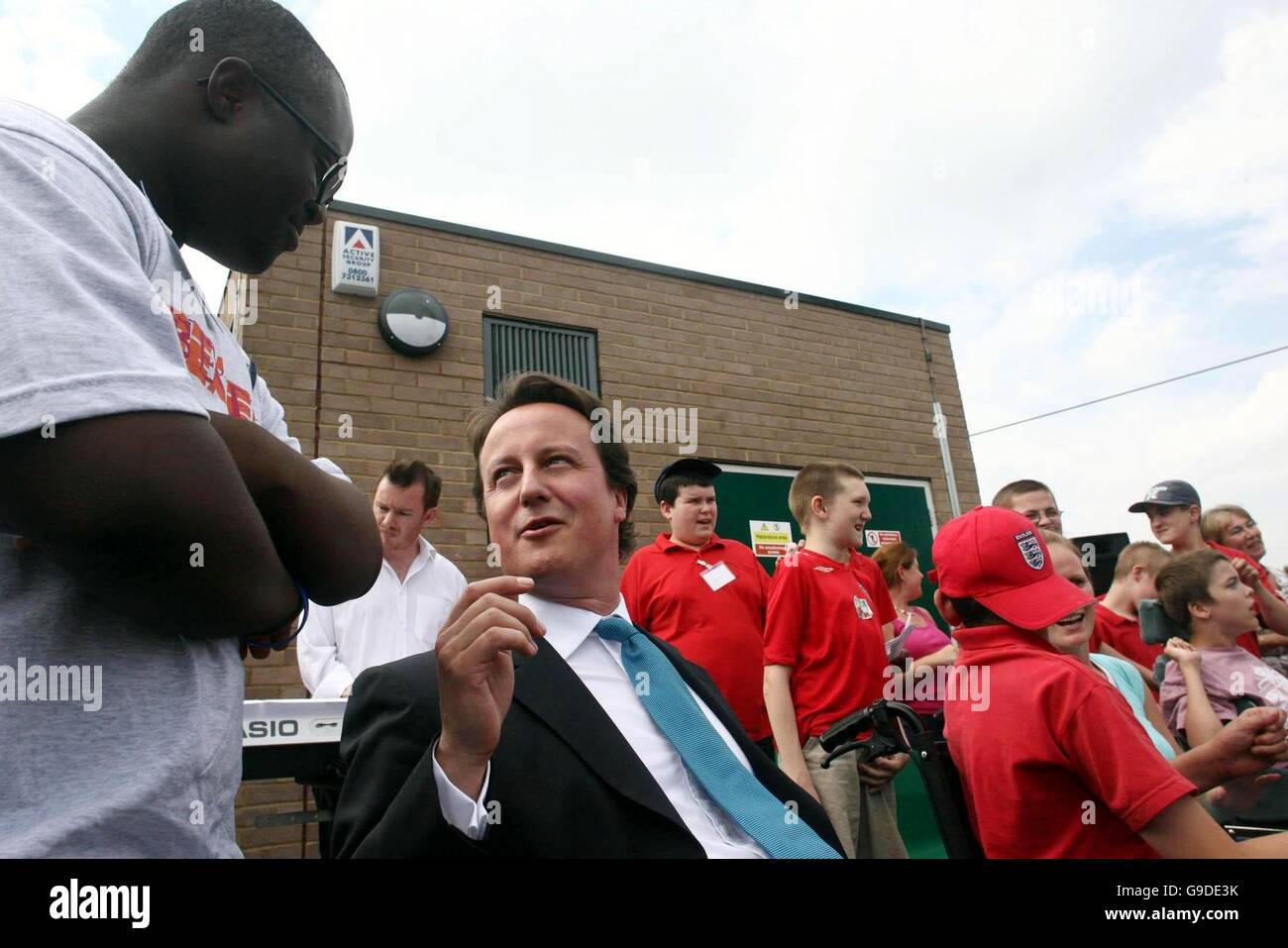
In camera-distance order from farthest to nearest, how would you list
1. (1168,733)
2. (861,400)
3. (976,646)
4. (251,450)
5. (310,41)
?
(861,400) < (1168,733) < (976,646) < (310,41) < (251,450)

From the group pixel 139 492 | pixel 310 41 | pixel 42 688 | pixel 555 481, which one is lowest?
pixel 42 688

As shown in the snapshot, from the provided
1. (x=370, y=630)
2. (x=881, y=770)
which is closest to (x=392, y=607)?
(x=370, y=630)

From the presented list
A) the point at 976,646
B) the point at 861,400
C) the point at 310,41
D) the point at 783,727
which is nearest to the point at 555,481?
the point at 310,41

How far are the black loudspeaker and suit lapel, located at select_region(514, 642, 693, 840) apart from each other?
4.13 m

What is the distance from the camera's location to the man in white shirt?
346cm

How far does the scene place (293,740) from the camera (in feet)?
8.57

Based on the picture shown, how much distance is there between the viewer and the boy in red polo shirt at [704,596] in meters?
4.10

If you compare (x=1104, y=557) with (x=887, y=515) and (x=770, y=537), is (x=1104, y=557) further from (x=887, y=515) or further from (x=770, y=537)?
(x=887, y=515)

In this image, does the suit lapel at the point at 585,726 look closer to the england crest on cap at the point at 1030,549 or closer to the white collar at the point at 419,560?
the england crest on cap at the point at 1030,549

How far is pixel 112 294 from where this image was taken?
778 mm

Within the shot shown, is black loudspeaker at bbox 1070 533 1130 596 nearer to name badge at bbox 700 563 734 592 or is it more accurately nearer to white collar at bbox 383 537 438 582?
name badge at bbox 700 563 734 592

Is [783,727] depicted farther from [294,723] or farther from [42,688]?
[42,688]

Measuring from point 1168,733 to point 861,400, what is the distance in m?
5.39

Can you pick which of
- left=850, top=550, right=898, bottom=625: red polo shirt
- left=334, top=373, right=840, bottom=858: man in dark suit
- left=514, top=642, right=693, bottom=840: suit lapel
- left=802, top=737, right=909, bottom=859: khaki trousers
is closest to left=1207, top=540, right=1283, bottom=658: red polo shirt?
left=850, top=550, right=898, bottom=625: red polo shirt
